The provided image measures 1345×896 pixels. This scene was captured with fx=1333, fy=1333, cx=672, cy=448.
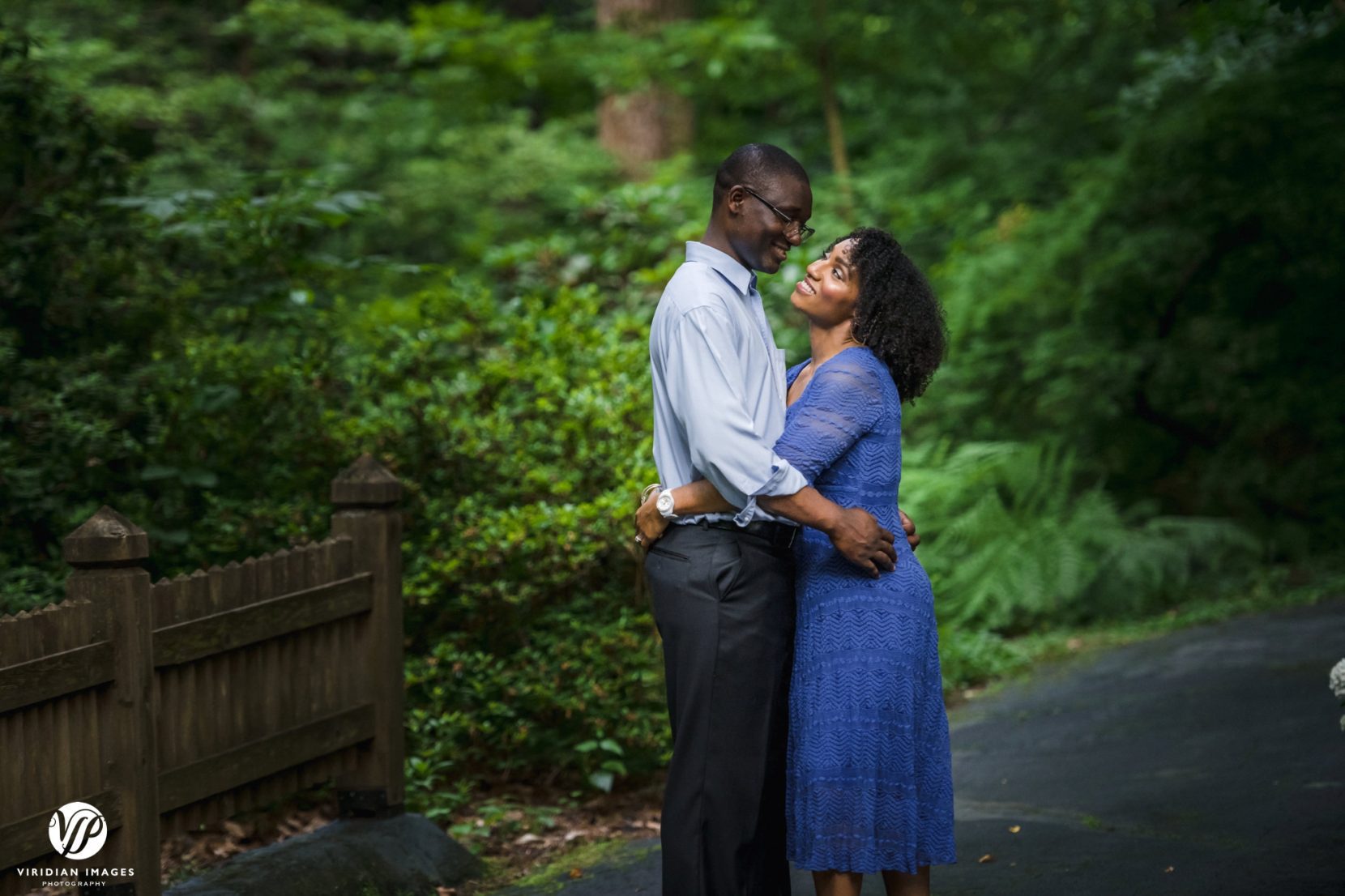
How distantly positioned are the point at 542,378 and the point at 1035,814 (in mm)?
2966

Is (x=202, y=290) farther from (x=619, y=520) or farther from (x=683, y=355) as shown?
(x=683, y=355)

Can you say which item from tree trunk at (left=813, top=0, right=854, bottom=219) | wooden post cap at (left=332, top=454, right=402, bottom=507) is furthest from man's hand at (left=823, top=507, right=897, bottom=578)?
tree trunk at (left=813, top=0, right=854, bottom=219)

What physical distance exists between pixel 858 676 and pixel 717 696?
38 centimetres

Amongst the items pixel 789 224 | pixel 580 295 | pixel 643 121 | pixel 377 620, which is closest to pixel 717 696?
pixel 789 224

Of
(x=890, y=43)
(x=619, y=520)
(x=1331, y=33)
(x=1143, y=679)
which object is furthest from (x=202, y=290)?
(x=1331, y=33)

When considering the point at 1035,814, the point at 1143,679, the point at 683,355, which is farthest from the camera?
the point at 1143,679

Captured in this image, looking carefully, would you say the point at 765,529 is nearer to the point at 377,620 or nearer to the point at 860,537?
the point at 860,537

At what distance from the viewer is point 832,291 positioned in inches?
146

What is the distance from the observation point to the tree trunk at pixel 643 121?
39.7 feet

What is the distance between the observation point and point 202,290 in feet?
21.7

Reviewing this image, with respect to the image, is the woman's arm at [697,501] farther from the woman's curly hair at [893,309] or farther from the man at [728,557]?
the woman's curly hair at [893,309]

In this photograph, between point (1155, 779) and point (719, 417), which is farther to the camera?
point (1155, 779)

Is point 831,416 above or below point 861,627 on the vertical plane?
above
